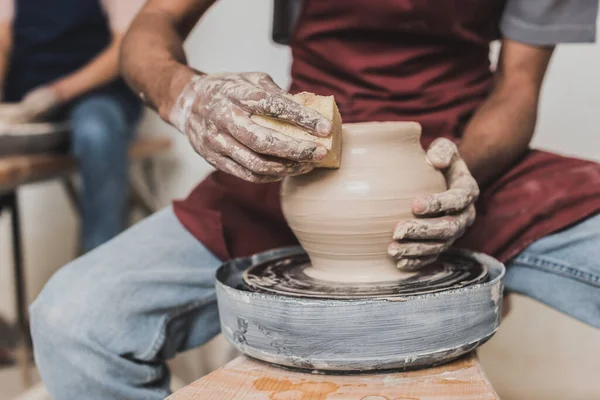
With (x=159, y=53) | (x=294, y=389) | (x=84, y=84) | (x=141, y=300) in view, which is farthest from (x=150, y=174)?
(x=294, y=389)

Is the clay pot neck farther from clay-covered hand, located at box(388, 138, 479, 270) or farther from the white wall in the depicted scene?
the white wall

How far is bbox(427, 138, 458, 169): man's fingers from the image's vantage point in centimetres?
88

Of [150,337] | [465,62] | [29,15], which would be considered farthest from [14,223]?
[465,62]

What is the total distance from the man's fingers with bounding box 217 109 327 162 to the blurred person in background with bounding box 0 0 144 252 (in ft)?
4.94

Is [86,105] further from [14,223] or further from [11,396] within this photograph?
[11,396]

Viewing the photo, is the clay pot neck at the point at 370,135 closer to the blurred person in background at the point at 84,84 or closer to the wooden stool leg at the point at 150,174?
the blurred person in background at the point at 84,84

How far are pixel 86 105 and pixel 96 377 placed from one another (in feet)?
4.93

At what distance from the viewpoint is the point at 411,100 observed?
Answer: 3.86 feet

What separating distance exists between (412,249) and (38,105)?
1.76m

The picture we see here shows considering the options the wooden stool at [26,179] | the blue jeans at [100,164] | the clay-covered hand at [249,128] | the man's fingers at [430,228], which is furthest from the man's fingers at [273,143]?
the blue jeans at [100,164]

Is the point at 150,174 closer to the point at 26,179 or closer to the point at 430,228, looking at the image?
the point at 26,179

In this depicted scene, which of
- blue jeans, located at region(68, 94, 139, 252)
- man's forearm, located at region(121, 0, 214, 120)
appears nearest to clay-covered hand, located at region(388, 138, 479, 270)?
A: man's forearm, located at region(121, 0, 214, 120)

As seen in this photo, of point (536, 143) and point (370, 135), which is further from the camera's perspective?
point (536, 143)

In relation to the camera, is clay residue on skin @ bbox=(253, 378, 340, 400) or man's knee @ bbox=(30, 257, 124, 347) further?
man's knee @ bbox=(30, 257, 124, 347)
